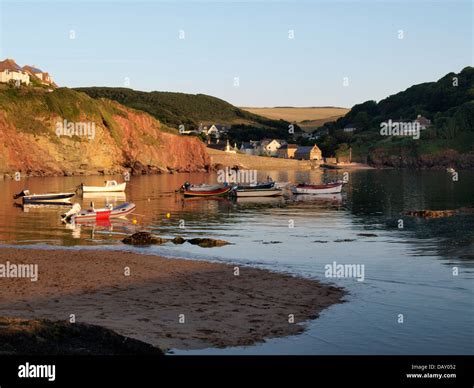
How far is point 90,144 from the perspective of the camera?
6156 inches

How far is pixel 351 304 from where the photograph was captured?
1051 inches

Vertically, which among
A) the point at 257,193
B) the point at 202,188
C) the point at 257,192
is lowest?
the point at 257,193

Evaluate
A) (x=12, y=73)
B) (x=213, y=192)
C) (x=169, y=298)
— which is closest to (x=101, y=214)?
(x=169, y=298)

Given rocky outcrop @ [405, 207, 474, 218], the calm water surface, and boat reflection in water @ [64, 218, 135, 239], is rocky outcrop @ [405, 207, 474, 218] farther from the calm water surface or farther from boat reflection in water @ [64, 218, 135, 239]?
boat reflection in water @ [64, 218, 135, 239]

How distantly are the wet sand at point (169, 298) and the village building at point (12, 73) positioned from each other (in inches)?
5861

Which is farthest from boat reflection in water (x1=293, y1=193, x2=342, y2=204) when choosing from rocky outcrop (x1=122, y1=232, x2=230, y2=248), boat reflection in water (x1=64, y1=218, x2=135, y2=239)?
rocky outcrop (x1=122, y1=232, x2=230, y2=248)

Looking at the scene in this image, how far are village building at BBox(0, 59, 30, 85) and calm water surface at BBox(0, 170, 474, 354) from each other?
93.8 m

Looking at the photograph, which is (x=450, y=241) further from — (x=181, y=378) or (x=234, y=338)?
(x=181, y=378)

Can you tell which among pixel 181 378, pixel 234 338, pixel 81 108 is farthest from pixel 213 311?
pixel 81 108

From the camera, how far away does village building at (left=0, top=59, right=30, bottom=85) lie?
175375mm

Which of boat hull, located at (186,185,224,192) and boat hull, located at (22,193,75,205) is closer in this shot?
boat hull, located at (22,193,75,205)

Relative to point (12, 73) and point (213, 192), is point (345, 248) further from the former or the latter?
point (12, 73)

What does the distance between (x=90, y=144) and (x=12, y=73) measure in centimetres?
3754

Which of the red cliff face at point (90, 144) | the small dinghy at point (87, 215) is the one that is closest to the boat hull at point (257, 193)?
the small dinghy at point (87, 215)
